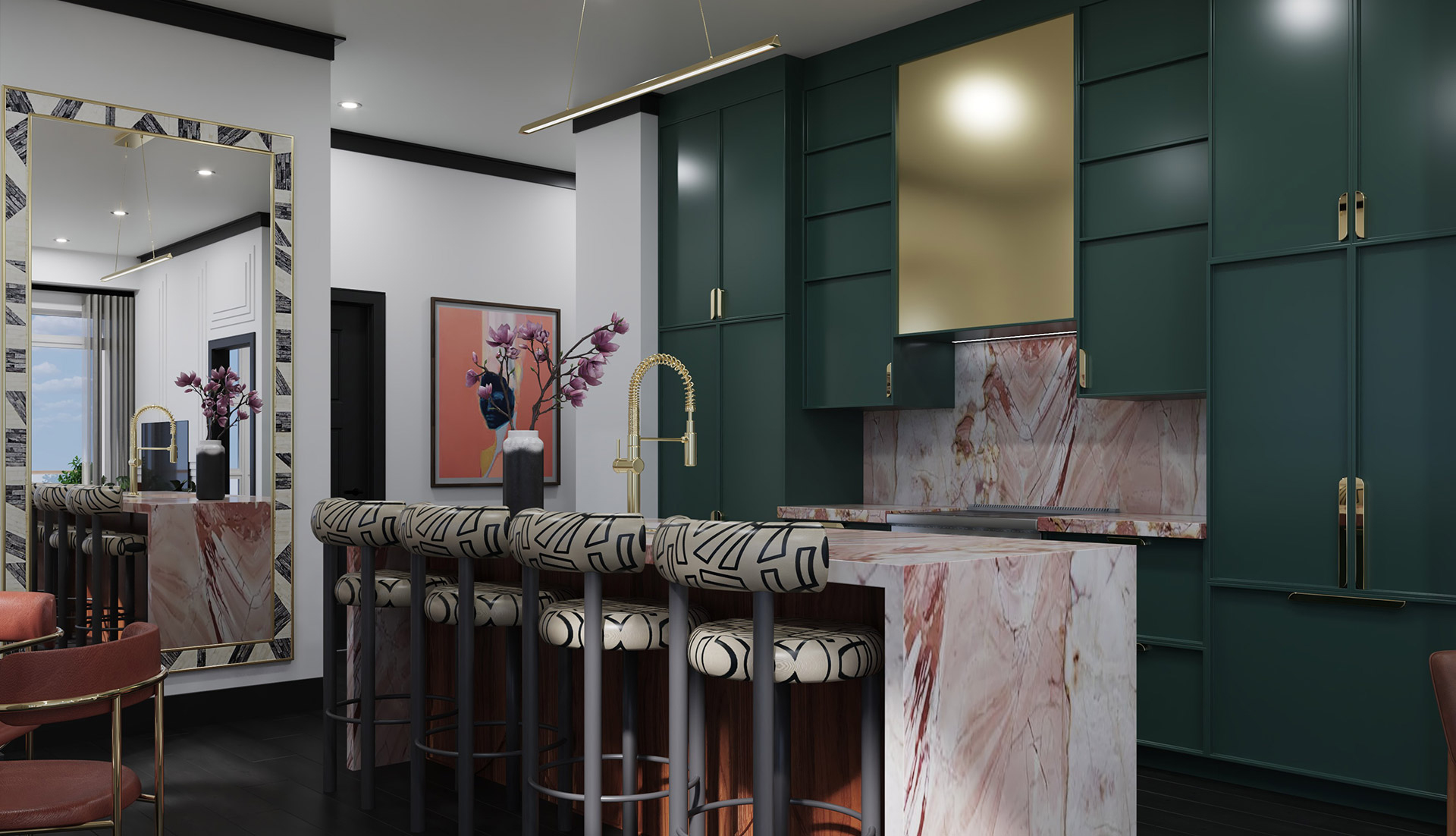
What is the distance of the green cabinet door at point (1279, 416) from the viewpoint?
346 centimetres

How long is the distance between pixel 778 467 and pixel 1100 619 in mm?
2627

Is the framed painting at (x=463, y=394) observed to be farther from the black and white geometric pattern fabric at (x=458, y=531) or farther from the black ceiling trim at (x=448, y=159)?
the black and white geometric pattern fabric at (x=458, y=531)

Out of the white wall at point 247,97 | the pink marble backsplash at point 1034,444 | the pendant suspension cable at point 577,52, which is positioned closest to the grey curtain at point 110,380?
the white wall at point 247,97

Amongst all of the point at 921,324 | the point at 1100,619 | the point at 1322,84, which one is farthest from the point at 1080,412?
the point at 1100,619

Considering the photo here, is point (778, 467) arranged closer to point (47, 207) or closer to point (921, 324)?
point (921, 324)

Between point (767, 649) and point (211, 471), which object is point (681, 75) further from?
point (211, 471)

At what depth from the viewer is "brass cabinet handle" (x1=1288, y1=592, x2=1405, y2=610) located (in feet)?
10.8

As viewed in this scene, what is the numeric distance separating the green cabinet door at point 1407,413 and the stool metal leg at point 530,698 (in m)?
2.54

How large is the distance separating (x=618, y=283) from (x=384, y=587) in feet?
8.59

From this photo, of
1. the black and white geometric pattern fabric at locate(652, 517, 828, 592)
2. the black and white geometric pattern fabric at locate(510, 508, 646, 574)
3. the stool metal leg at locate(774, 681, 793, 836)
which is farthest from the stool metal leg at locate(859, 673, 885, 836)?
the black and white geometric pattern fabric at locate(510, 508, 646, 574)

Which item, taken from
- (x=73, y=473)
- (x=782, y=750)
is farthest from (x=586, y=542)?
(x=73, y=473)

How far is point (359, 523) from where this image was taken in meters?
3.37

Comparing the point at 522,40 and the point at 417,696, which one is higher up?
the point at 522,40

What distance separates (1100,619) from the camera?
2.55m
